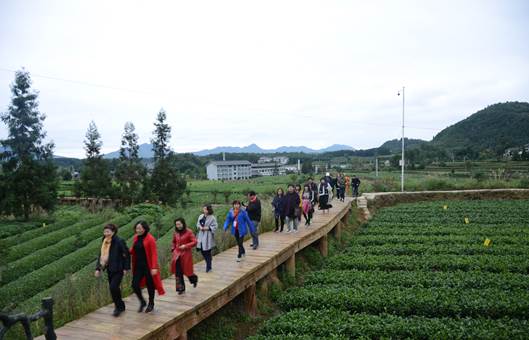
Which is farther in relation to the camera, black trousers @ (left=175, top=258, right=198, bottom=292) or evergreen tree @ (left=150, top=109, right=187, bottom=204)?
evergreen tree @ (left=150, top=109, right=187, bottom=204)

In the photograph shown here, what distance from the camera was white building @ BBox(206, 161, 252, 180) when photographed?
9725 centimetres

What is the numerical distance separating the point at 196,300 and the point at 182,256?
898mm

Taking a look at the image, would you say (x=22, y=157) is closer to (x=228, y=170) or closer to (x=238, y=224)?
(x=238, y=224)

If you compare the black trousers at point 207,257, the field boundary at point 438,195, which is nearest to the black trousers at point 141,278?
the black trousers at point 207,257

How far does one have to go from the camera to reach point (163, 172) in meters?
35.1

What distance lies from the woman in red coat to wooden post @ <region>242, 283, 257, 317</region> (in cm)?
154

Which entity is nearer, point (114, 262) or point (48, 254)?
point (114, 262)

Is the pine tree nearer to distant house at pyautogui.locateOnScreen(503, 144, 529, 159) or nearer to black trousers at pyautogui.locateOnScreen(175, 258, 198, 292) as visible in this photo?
black trousers at pyautogui.locateOnScreen(175, 258, 198, 292)

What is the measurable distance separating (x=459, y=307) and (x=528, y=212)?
1492cm

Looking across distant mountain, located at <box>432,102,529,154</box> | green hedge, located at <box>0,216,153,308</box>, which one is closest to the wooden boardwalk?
green hedge, located at <box>0,216,153,308</box>

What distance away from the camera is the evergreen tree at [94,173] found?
35906mm

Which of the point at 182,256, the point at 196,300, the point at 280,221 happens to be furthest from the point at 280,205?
the point at 196,300

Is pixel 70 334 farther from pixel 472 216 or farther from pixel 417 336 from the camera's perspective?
pixel 472 216

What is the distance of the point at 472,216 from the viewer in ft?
64.1
